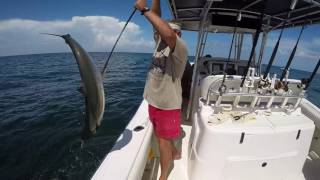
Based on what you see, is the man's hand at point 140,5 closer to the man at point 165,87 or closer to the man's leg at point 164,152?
the man at point 165,87

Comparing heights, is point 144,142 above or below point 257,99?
below

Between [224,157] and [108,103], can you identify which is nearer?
[224,157]

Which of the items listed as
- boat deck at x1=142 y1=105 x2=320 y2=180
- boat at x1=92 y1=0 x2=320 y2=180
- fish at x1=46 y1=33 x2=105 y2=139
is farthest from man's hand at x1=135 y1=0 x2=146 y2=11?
boat deck at x1=142 y1=105 x2=320 y2=180

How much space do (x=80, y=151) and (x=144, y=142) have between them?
8.47ft

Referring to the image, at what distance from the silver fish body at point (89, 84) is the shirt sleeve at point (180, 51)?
691 millimetres

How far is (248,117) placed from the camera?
103 inches

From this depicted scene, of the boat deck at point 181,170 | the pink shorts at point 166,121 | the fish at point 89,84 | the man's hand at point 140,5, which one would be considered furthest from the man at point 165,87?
the fish at point 89,84

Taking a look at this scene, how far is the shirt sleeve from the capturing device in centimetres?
201

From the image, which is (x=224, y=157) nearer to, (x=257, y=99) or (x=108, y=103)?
(x=257, y=99)

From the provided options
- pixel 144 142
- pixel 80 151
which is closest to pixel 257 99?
pixel 144 142

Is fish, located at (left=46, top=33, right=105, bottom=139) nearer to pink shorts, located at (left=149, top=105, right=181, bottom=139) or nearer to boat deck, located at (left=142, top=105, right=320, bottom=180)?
pink shorts, located at (left=149, top=105, right=181, bottom=139)

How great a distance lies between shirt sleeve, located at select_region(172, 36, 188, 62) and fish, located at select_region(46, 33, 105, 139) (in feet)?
2.26

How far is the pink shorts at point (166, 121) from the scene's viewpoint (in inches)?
95.0

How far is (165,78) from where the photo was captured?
228 centimetres
